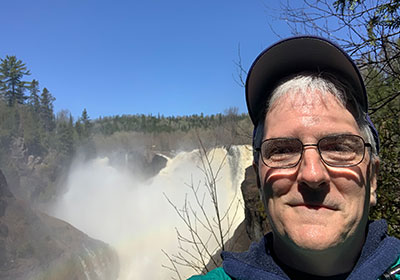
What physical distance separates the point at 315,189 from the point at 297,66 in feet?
1.89

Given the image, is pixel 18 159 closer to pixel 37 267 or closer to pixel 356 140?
pixel 37 267

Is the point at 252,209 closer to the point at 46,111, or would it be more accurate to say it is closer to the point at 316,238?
the point at 316,238

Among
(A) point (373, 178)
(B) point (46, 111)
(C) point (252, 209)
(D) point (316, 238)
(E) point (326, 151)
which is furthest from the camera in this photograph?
(B) point (46, 111)

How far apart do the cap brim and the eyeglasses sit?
0.22 meters

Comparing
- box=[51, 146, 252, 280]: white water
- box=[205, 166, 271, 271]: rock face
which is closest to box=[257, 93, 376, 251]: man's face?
box=[205, 166, 271, 271]: rock face

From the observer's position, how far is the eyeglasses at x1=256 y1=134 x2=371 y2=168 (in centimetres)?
115

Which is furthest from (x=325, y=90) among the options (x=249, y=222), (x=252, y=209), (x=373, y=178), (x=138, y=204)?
(x=138, y=204)

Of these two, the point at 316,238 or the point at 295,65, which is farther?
the point at 295,65

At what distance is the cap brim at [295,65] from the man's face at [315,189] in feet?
0.54

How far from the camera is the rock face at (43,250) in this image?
18500 mm

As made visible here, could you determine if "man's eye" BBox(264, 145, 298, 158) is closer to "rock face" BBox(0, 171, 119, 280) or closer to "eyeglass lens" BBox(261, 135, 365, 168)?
"eyeglass lens" BBox(261, 135, 365, 168)

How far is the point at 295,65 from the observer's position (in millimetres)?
1362

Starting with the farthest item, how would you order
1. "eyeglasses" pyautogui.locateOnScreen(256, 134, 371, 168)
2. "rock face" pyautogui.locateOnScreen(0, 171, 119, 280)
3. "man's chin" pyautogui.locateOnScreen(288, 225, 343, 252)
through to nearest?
"rock face" pyautogui.locateOnScreen(0, 171, 119, 280)
"eyeglasses" pyautogui.locateOnScreen(256, 134, 371, 168)
"man's chin" pyautogui.locateOnScreen(288, 225, 343, 252)

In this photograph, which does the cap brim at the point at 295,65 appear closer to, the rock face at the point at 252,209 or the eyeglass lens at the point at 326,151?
the eyeglass lens at the point at 326,151
